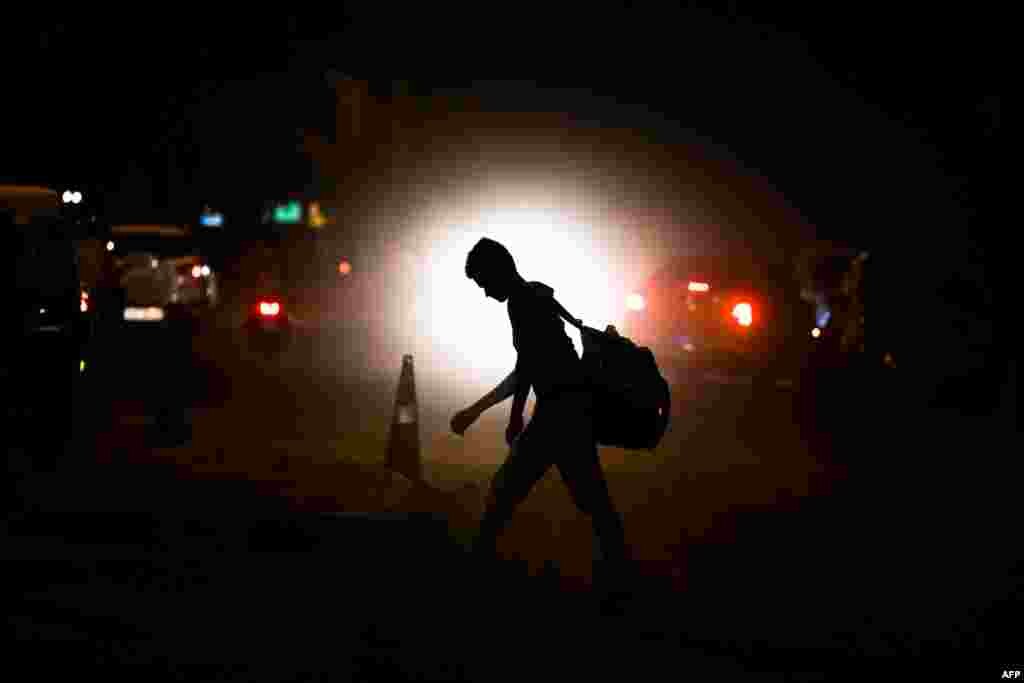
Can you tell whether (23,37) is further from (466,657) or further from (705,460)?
(466,657)

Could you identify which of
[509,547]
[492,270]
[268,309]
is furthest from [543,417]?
[268,309]

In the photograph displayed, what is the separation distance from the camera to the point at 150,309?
32719 millimetres

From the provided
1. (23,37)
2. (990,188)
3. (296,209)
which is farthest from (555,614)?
(296,209)

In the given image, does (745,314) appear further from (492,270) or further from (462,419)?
(492,270)

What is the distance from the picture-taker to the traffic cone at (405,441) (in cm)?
1456

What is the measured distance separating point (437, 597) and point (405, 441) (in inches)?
201

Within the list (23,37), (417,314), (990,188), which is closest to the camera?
(990,188)

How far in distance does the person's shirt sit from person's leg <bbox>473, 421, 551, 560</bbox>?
0.28 m

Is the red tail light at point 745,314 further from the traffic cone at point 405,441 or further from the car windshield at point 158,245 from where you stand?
the traffic cone at point 405,441

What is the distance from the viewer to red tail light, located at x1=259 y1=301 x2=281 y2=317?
3572 cm

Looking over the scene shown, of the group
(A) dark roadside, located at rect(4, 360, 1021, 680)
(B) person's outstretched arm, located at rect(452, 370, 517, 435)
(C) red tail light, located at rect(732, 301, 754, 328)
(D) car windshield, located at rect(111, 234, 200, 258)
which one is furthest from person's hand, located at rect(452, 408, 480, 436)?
(D) car windshield, located at rect(111, 234, 200, 258)

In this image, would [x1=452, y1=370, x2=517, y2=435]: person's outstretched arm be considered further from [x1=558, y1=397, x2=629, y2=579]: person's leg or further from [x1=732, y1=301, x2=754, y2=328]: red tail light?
[x1=732, y1=301, x2=754, y2=328]: red tail light

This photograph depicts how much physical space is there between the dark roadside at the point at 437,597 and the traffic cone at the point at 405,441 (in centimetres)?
45

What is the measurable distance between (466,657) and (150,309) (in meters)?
25.4
